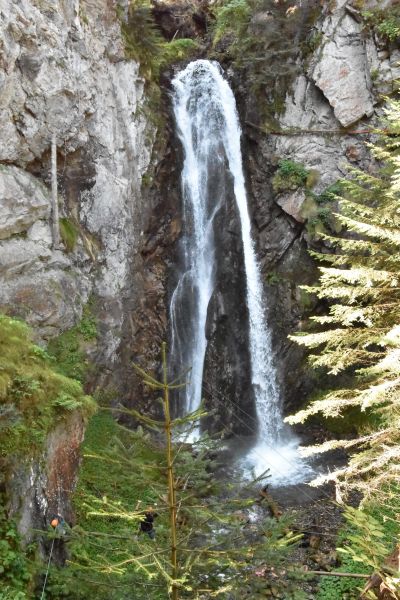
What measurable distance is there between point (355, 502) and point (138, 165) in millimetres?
12511

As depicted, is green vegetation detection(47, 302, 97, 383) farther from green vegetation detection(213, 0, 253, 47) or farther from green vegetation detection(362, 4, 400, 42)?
green vegetation detection(213, 0, 253, 47)

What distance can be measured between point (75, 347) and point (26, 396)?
20.4 feet

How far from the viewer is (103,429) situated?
12188mm

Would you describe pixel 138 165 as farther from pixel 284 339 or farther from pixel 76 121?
pixel 284 339

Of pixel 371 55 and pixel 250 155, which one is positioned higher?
pixel 371 55

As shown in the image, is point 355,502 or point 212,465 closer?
point 212,465

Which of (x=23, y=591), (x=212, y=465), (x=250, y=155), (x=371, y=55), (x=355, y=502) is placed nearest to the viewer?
(x=212, y=465)

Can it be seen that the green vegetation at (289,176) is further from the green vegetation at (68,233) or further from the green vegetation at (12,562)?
the green vegetation at (12,562)

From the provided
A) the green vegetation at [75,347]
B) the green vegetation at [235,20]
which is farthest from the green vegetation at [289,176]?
the green vegetation at [75,347]

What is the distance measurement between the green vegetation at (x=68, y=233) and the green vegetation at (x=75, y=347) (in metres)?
1.86

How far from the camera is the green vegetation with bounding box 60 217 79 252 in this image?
12828 mm

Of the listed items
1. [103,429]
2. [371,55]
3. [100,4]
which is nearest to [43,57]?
[100,4]

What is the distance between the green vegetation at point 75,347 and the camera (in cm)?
1205

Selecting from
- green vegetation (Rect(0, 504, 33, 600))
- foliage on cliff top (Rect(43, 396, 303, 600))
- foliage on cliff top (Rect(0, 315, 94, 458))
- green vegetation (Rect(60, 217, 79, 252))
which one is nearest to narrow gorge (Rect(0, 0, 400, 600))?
green vegetation (Rect(60, 217, 79, 252))
